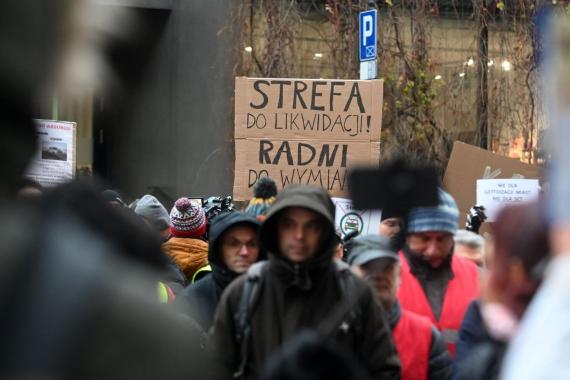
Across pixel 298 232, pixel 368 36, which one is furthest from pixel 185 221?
pixel 368 36

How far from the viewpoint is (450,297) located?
14.9 feet

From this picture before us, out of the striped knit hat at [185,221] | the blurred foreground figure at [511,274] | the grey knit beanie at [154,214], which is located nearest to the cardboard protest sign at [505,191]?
the striped knit hat at [185,221]

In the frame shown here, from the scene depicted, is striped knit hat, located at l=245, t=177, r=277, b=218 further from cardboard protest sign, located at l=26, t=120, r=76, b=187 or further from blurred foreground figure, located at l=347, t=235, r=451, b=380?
cardboard protest sign, located at l=26, t=120, r=76, b=187

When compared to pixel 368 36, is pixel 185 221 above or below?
below

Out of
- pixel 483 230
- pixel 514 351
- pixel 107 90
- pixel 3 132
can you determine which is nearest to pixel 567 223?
pixel 514 351

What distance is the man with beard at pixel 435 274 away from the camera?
453 cm

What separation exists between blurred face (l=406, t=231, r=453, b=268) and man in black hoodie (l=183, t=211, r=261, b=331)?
34.3 inches

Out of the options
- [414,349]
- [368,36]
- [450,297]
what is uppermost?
[368,36]

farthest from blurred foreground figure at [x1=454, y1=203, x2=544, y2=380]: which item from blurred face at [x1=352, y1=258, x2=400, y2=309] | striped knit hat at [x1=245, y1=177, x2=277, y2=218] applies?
striped knit hat at [x1=245, y1=177, x2=277, y2=218]

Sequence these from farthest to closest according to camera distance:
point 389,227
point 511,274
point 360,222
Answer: point 360,222, point 389,227, point 511,274

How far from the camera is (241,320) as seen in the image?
3.80 metres

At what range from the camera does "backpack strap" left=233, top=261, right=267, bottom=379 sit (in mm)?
3781

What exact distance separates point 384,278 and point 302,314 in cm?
54

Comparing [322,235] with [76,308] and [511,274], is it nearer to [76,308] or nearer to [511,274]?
[511,274]
